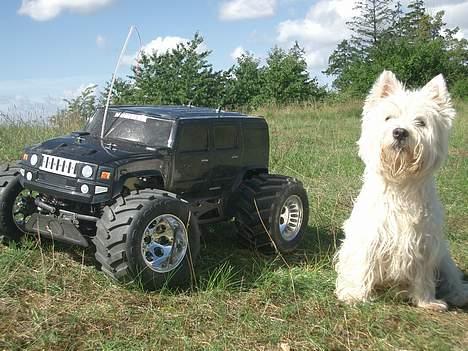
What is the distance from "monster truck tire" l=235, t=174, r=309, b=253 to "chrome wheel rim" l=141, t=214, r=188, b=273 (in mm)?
1154

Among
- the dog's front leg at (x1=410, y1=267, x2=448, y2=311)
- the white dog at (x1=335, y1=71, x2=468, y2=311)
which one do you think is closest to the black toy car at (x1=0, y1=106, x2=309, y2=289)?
the white dog at (x1=335, y1=71, x2=468, y2=311)

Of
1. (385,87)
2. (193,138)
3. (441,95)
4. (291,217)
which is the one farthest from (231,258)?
(441,95)

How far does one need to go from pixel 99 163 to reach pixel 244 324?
5.75 feet

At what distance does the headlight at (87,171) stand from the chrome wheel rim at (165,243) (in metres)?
0.66

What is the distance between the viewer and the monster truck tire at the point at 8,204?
5258mm

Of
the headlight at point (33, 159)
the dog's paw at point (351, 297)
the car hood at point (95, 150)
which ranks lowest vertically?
the dog's paw at point (351, 297)

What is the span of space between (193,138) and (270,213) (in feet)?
3.66

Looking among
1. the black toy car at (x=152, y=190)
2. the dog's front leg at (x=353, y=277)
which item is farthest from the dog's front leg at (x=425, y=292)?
the black toy car at (x=152, y=190)

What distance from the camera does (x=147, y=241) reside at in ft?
15.0

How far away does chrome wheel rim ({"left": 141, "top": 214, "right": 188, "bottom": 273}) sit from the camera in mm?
4531

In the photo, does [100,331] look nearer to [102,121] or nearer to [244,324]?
[244,324]

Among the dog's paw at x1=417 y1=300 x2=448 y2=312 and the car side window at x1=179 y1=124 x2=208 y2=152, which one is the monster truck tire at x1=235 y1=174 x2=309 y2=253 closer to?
the car side window at x1=179 y1=124 x2=208 y2=152

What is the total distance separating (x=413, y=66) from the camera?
1260 inches

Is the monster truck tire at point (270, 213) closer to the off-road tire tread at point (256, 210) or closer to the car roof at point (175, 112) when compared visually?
the off-road tire tread at point (256, 210)
